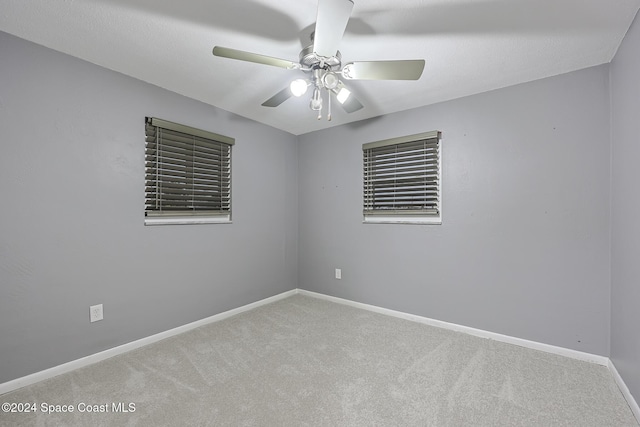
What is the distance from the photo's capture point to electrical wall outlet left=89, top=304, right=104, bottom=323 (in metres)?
2.12

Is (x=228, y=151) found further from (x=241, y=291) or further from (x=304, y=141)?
(x=241, y=291)

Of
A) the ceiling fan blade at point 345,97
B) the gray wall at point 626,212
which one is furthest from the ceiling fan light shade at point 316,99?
the gray wall at point 626,212

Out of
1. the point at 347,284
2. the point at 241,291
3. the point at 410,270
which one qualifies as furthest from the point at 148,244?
A: the point at 410,270

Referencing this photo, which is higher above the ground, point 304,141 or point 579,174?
point 304,141

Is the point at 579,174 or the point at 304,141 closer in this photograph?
the point at 579,174

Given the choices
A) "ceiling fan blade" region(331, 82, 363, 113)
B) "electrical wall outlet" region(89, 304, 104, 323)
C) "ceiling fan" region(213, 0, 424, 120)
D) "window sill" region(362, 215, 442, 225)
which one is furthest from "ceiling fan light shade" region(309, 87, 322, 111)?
"electrical wall outlet" region(89, 304, 104, 323)

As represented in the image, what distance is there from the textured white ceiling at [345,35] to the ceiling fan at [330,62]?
0.20 metres

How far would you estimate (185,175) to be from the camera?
2.74 metres

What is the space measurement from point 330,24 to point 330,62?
1.21 feet

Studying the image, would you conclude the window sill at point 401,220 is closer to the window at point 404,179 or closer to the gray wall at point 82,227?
the window at point 404,179

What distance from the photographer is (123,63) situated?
2.14m

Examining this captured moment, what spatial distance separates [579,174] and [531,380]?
1.55 metres

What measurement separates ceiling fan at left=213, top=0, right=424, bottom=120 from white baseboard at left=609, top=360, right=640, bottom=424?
7.33 feet

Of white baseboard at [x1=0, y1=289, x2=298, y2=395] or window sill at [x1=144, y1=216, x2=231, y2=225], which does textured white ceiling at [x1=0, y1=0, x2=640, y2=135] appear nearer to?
window sill at [x1=144, y1=216, x2=231, y2=225]
